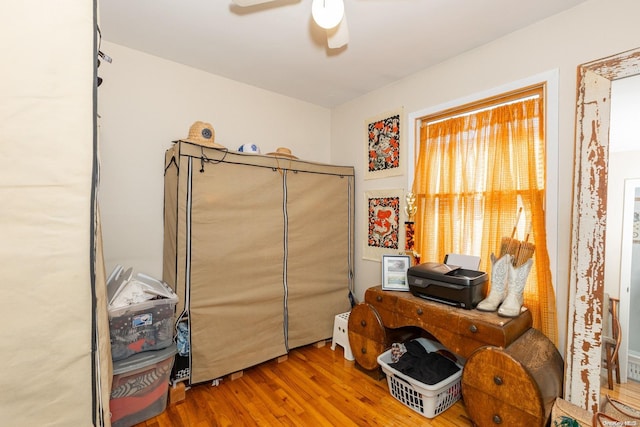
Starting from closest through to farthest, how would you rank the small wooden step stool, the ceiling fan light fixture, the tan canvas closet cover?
the ceiling fan light fixture → the tan canvas closet cover → the small wooden step stool

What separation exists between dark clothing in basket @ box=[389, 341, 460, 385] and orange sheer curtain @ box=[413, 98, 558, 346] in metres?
0.65

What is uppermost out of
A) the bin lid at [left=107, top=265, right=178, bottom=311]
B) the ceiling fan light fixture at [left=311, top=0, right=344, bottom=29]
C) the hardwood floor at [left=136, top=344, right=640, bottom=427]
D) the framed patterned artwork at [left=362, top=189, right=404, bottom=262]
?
the ceiling fan light fixture at [left=311, top=0, right=344, bottom=29]

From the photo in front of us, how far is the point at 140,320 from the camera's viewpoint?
174 centimetres

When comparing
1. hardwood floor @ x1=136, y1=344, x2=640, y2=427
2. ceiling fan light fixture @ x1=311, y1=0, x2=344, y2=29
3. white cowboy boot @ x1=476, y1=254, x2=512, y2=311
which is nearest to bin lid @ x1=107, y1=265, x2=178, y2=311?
hardwood floor @ x1=136, y1=344, x2=640, y2=427

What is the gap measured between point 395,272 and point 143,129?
7.48ft

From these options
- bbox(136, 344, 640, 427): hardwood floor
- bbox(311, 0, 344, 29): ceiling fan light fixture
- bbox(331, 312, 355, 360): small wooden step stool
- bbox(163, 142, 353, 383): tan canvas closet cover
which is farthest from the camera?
bbox(331, 312, 355, 360): small wooden step stool

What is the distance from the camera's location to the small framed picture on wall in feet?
7.36

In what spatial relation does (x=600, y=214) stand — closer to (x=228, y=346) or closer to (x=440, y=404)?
(x=440, y=404)

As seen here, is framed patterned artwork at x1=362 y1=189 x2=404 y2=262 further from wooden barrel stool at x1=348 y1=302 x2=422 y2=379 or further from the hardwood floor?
the hardwood floor

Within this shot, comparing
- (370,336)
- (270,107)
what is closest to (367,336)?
(370,336)

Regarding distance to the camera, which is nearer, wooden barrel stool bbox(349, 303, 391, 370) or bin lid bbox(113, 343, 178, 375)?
bin lid bbox(113, 343, 178, 375)

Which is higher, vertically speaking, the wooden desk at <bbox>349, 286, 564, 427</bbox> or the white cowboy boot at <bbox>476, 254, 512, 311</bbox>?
the white cowboy boot at <bbox>476, 254, 512, 311</bbox>

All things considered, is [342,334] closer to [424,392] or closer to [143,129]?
[424,392]

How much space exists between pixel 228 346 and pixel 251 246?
769 millimetres
